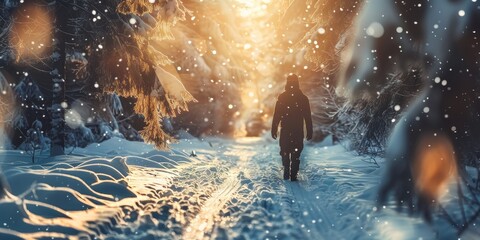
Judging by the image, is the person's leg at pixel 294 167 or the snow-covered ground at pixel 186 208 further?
the person's leg at pixel 294 167

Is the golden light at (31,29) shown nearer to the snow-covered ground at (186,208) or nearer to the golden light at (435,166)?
the snow-covered ground at (186,208)

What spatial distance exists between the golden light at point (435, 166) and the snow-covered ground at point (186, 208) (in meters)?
0.44

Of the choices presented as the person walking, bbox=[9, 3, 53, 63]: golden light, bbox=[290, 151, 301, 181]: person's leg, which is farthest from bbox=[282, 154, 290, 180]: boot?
bbox=[9, 3, 53, 63]: golden light

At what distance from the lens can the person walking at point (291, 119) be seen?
952 cm

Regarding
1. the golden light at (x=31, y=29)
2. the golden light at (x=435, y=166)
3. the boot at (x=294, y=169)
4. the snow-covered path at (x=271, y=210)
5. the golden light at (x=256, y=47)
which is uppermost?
the golden light at (x=256, y=47)

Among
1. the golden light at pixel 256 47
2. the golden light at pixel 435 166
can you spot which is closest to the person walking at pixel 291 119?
the golden light at pixel 435 166

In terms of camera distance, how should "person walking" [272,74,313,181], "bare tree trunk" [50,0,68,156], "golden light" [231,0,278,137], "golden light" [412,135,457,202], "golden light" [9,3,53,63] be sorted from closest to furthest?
"golden light" [412,135,457,202] < "golden light" [9,3,53,63] < "person walking" [272,74,313,181] < "bare tree trunk" [50,0,68,156] < "golden light" [231,0,278,137]

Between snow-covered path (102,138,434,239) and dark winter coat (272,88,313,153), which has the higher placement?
dark winter coat (272,88,313,153)

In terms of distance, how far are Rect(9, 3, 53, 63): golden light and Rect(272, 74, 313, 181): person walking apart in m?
5.76

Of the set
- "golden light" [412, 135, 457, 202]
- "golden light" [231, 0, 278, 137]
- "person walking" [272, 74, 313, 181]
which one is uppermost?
"golden light" [231, 0, 278, 137]

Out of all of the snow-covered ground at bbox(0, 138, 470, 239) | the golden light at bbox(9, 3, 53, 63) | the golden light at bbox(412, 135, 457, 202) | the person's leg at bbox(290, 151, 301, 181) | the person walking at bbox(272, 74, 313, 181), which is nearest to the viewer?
the snow-covered ground at bbox(0, 138, 470, 239)

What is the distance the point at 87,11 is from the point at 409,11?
284 inches

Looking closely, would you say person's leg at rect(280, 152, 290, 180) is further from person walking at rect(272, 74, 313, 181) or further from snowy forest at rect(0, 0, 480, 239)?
snowy forest at rect(0, 0, 480, 239)

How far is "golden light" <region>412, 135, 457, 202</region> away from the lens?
5.06 meters
